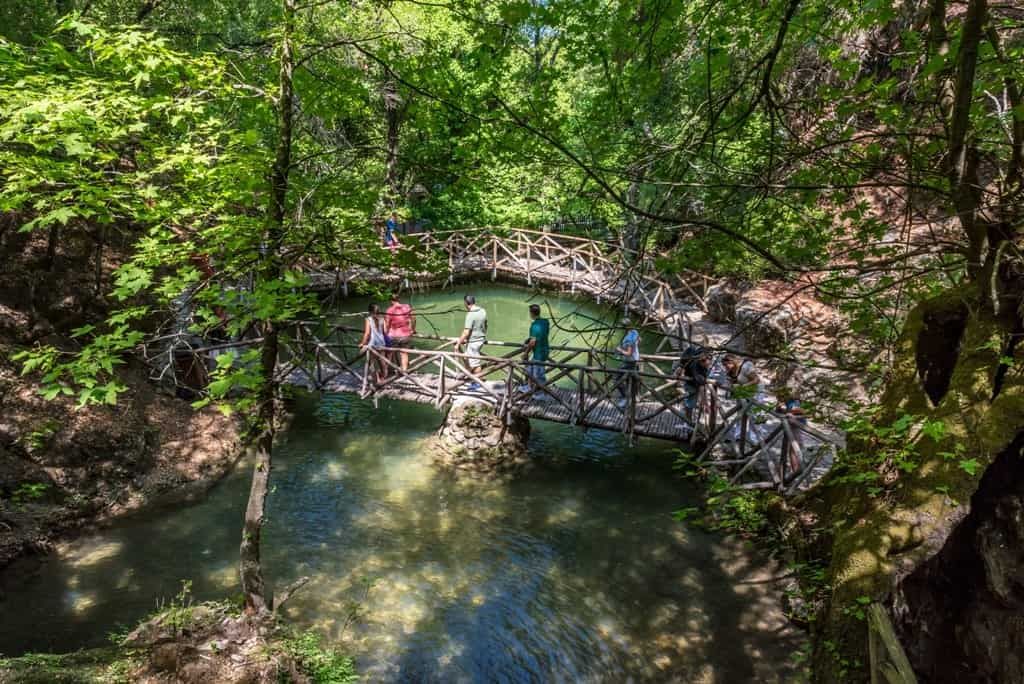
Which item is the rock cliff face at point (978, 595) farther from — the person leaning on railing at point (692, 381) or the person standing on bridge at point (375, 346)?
the person standing on bridge at point (375, 346)

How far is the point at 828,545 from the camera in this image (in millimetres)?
5664

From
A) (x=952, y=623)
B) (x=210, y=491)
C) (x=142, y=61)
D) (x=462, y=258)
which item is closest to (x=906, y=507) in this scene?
(x=952, y=623)

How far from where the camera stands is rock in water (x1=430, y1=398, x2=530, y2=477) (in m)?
9.66

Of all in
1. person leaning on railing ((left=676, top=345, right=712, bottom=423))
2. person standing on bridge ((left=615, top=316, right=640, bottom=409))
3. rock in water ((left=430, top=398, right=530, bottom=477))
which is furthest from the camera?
rock in water ((left=430, top=398, right=530, bottom=477))

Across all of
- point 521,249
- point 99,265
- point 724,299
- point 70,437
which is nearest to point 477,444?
point 70,437

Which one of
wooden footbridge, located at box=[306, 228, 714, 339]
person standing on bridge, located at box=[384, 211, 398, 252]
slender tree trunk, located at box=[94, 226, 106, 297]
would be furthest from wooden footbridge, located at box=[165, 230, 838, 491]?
wooden footbridge, located at box=[306, 228, 714, 339]

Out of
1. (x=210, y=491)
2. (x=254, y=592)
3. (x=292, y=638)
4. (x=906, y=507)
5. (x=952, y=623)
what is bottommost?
(x=210, y=491)

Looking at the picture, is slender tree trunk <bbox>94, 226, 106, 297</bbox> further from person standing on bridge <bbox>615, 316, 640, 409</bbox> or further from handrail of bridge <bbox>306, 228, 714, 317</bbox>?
handrail of bridge <bbox>306, 228, 714, 317</bbox>

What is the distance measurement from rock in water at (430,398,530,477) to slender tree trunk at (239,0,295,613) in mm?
4434

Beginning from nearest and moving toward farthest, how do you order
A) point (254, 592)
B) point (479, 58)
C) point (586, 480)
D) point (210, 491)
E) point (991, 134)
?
point (479, 58), point (991, 134), point (254, 592), point (210, 491), point (586, 480)

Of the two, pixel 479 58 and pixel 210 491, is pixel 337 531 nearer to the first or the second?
pixel 210 491

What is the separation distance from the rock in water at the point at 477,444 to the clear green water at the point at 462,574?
35 cm

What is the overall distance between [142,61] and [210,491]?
6835 mm

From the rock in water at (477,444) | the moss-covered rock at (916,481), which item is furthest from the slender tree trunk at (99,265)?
the moss-covered rock at (916,481)
